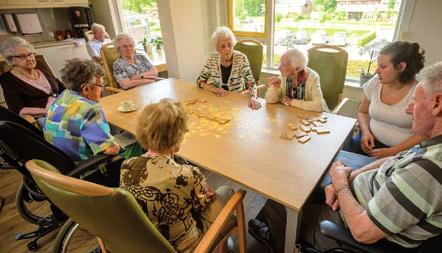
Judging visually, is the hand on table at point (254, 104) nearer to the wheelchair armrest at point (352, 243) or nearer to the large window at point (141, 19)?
the wheelchair armrest at point (352, 243)

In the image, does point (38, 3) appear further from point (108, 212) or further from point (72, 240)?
A: point (108, 212)

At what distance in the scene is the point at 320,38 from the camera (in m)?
2.94

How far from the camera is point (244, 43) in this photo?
8.89 feet

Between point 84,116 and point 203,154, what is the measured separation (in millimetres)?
684

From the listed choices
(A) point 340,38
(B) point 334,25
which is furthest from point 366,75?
(B) point 334,25

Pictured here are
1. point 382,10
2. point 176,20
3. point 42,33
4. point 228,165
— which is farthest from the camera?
point 42,33

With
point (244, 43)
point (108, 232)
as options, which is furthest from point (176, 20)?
point (108, 232)

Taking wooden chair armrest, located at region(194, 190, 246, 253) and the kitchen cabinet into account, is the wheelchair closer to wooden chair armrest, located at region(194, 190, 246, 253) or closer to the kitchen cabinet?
wooden chair armrest, located at region(194, 190, 246, 253)

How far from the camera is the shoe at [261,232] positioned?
4.19 feet

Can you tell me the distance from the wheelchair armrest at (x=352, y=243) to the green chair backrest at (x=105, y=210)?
0.59 m

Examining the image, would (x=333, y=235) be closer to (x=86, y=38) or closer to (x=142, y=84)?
(x=142, y=84)

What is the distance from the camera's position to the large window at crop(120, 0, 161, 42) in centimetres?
439

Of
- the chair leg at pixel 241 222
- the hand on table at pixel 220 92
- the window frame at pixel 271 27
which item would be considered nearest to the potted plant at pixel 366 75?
the window frame at pixel 271 27

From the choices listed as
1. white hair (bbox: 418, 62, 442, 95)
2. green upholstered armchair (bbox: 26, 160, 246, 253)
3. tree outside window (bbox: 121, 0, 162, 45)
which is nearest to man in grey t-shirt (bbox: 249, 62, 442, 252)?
white hair (bbox: 418, 62, 442, 95)
